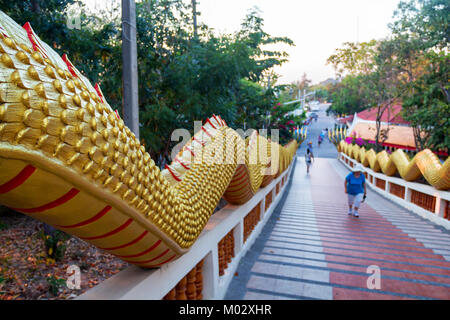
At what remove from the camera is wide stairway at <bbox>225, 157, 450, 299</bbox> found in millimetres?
3355

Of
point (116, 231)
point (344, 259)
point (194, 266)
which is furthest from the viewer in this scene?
point (344, 259)

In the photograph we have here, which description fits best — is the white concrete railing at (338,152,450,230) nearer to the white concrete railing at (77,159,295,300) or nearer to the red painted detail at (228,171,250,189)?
the white concrete railing at (77,159,295,300)

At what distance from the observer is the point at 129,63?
11.4 ft

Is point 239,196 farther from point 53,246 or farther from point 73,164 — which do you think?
point 53,246

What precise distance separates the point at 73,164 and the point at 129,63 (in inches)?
103

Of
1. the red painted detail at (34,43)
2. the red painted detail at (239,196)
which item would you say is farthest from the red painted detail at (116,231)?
the red painted detail at (239,196)

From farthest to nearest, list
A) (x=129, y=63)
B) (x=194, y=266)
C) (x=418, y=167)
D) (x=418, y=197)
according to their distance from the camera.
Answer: (x=418, y=197) < (x=418, y=167) < (x=129, y=63) < (x=194, y=266)

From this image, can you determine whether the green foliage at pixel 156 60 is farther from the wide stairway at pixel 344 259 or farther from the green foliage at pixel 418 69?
the green foliage at pixel 418 69

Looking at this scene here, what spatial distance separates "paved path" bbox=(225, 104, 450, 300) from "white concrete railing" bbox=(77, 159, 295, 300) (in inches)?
9.4

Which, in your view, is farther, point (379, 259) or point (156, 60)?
point (156, 60)

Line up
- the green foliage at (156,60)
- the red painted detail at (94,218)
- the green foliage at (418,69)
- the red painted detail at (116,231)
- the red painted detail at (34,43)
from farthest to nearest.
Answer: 1. the green foliage at (418,69)
2. the green foliage at (156,60)
3. the red painted detail at (116,231)
4. the red painted detail at (94,218)
5. the red painted detail at (34,43)

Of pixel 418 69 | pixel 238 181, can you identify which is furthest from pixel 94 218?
pixel 418 69

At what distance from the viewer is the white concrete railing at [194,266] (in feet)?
5.82
